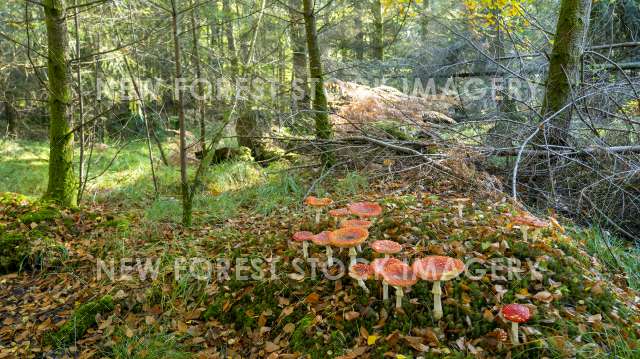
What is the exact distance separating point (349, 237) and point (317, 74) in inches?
150

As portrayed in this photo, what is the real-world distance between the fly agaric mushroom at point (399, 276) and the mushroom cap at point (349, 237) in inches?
14.1

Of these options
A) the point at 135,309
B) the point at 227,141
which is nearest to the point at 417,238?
the point at 135,309

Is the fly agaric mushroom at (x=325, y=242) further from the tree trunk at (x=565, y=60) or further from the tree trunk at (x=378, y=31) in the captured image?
the tree trunk at (x=378, y=31)

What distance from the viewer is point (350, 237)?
3170 millimetres

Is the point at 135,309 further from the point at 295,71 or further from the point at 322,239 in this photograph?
the point at 295,71

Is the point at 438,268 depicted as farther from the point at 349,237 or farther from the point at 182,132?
the point at 182,132

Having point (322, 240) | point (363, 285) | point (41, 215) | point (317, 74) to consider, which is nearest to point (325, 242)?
point (322, 240)

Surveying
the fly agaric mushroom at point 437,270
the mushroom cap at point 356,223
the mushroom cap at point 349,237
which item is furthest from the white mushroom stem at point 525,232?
the mushroom cap at point 349,237

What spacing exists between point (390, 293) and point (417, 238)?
83 cm

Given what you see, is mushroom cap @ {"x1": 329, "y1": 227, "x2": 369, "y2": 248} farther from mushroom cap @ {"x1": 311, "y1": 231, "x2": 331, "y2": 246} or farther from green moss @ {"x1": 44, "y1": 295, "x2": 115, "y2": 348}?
green moss @ {"x1": 44, "y1": 295, "x2": 115, "y2": 348}

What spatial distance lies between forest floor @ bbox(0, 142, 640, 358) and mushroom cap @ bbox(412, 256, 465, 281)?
392mm

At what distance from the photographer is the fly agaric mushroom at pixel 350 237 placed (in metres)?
3.10

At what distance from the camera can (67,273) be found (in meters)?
4.34

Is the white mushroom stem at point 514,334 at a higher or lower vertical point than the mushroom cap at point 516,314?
lower
